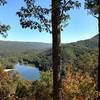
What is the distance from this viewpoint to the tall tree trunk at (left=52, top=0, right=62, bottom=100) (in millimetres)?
7668

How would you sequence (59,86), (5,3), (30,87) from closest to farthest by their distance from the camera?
(59,86) → (5,3) → (30,87)

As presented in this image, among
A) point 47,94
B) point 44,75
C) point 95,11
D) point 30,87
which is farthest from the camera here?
point 30,87

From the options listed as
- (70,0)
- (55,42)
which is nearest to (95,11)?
(70,0)

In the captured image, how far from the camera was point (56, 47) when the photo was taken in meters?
7.73

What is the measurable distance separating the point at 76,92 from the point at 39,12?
375 centimetres

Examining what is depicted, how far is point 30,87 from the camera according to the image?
166ft

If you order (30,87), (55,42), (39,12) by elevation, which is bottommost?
(30,87)

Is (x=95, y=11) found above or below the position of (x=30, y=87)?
above

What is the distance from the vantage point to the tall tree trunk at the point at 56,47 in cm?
767

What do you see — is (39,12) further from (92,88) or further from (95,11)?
(92,88)

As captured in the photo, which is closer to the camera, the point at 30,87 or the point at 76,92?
the point at 76,92

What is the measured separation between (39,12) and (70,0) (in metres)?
0.78

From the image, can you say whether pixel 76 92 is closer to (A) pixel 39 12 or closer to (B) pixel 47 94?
(A) pixel 39 12

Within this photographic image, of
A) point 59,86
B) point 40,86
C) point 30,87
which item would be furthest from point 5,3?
point 30,87
